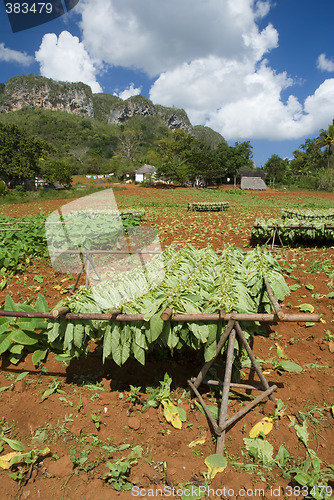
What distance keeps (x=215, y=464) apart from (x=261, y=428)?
1.94ft

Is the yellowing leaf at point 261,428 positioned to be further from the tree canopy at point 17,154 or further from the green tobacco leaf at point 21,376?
the tree canopy at point 17,154

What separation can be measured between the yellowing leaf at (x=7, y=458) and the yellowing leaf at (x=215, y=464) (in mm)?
1568

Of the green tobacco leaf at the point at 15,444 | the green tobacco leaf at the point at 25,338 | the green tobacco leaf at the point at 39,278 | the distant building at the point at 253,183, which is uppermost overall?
the distant building at the point at 253,183

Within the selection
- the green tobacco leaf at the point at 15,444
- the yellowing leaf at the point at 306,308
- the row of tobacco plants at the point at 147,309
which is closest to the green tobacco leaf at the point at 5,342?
the row of tobacco plants at the point at 147,309

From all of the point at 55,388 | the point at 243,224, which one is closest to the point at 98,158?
the point at 243,224

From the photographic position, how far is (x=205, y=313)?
2643 millimetres

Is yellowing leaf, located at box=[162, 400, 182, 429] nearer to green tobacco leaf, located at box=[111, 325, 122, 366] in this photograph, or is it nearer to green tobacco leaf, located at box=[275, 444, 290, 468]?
green tobacco leaf, located at box=[111, 325, 122, 366]

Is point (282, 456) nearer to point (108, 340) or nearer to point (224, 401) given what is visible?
point (224, 401)

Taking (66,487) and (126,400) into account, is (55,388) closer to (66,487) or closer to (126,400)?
(126,400)

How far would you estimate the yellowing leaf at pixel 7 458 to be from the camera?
2.35m

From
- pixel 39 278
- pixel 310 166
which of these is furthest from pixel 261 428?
pixel 310 166

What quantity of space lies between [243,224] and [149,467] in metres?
11.4

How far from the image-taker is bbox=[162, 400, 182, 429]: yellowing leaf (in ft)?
8.95

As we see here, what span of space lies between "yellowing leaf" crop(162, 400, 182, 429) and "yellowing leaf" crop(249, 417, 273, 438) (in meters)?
0.66
